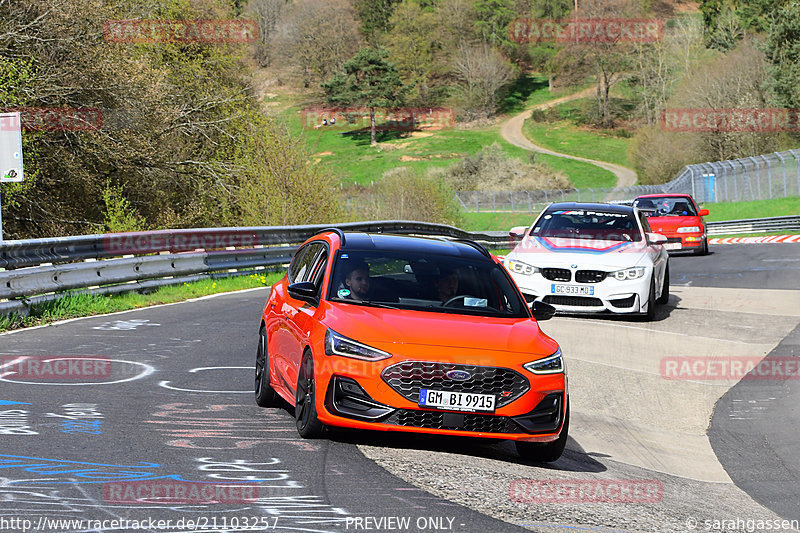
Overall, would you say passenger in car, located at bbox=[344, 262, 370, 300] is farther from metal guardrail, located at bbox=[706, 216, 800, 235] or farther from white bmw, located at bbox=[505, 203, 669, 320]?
metal guardrail, located at bbox=[706, 216, 800, 235]

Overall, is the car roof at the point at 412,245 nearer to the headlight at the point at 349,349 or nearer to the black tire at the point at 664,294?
the headlight at the point at 349,349

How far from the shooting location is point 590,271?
15.5 meters

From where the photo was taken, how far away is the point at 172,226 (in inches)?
1278

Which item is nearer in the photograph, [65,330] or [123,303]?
[65,330]

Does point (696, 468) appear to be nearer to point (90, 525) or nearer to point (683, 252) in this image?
point (90, 525)

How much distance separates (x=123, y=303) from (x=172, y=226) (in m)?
16.4

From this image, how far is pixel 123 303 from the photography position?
16.4 metres

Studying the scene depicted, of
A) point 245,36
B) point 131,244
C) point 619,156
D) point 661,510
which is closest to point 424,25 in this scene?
point 619,156

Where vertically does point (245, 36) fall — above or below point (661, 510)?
above

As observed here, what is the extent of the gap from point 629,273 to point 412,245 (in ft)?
24.8

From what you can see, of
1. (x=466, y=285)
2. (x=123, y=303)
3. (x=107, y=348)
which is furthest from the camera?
(x=123, y=303)

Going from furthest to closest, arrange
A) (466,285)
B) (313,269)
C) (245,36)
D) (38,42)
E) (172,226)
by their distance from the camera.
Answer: (245,36), (172,226), (38,42), (313,269), (466,285)

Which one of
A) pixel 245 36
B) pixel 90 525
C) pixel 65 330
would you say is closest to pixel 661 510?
pixel 90 525

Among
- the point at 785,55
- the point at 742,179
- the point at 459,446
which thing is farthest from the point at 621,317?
the point at 785,55
